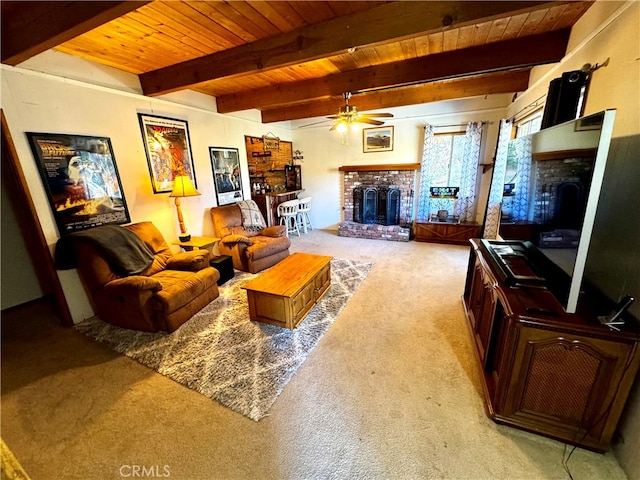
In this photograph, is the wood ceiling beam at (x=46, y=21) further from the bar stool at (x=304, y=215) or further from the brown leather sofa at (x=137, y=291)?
the bar stool at (x=304, y=215)

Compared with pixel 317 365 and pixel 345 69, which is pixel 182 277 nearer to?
pixel 317 365

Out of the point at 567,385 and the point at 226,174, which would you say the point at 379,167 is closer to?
the point at 226,174

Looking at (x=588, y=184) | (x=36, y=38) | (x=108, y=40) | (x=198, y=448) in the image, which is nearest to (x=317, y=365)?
(x=198, y=448)

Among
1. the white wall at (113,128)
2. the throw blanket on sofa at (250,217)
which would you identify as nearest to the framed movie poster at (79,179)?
the white wall at (113,128)

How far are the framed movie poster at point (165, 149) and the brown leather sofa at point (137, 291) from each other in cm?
102

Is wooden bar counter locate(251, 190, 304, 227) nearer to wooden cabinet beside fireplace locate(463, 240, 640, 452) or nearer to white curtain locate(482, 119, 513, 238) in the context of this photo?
white curtain locate(482, 119, 513, 238)

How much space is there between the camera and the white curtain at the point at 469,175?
14.9ft

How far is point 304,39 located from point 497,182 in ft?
12.0

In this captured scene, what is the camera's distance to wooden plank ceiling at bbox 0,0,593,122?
169 cm

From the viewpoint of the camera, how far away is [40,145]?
2.33 meters

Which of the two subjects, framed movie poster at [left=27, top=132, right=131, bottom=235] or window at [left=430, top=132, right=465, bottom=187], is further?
window at [left=430, top=132, right=465, bottom=187]

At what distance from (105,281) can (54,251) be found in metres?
0.59

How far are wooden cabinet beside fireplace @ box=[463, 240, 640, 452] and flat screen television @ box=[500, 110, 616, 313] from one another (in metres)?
0.13

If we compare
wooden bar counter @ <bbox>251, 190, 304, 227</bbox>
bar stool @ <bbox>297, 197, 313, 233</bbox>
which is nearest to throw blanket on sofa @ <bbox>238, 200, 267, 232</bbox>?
wooden bar counter @ <bbox>251, 190, 304, 227</bbox>
